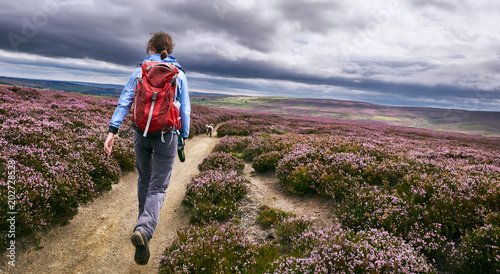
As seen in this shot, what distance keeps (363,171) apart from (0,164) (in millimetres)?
9244

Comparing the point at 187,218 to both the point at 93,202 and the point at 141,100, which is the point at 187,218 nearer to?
the point at 93,202

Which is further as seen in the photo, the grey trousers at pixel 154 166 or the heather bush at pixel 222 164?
the heather bush at pixel 222 164

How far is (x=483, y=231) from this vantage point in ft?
12.1

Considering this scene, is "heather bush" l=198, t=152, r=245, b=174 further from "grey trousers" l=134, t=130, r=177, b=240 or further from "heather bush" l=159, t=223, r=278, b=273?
"grey trousers" l=134, t=130, r=177, b=240

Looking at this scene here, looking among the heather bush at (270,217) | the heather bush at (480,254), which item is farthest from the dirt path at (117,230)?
the heather bush at (480,254)

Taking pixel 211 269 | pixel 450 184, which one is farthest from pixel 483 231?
pixel 211 269

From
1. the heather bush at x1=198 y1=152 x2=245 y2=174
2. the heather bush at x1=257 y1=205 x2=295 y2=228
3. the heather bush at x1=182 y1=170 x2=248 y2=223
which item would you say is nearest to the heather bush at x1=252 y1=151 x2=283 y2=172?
the heather bush at x1=198 y1=152 x2=245 y2=174

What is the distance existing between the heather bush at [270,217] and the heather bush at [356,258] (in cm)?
145

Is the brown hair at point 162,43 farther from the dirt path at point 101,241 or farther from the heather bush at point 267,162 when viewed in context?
the heather bush at point 267,162

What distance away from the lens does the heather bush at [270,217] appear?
218 inches

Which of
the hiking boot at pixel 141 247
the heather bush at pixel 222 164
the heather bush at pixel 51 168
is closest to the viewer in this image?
the hiking boot at pixel 141 247

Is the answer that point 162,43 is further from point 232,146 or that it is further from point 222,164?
point 232,146

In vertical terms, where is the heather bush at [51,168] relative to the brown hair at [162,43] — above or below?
below

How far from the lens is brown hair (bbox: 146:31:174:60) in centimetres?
415
